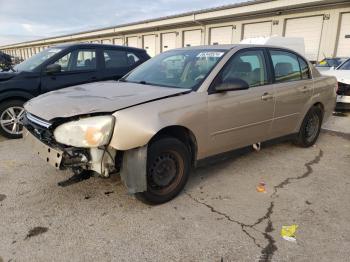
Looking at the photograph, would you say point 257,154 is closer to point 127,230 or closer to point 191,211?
point 191,211

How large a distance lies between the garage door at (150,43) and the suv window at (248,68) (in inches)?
974

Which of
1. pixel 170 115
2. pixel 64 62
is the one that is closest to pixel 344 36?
pixel 64 62

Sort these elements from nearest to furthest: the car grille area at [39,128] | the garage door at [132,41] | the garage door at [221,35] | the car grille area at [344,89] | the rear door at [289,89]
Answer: the car grille area at [39,128] → the rear door at [289,89] → the car grille area at [344,89] → the garage door at [221,35] → the garage door at [132,41]

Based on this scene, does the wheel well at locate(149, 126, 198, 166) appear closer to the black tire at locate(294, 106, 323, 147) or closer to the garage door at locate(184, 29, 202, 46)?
the black tire at locate(294, 106, 323, 147)

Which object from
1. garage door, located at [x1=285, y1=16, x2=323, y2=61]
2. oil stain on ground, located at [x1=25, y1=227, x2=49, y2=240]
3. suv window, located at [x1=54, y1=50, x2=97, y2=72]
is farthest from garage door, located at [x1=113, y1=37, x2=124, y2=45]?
oil stain on ground, located at [x1=25, y1=227, x2=49, y2=240]

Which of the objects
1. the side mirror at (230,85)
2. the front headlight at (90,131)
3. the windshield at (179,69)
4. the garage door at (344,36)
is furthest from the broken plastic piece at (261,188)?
the garage door at (344,36)

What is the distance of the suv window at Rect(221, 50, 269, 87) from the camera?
374 cm

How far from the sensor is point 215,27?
72.5 ft

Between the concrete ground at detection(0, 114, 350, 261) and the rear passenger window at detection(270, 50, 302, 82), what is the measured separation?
132cm

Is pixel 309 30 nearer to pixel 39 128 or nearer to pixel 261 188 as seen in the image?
pixel 261 188

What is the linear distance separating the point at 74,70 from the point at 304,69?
14.1ft

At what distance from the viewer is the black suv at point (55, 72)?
5.51 metres

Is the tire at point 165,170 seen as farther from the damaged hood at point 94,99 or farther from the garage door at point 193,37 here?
the garage door at point 193,37

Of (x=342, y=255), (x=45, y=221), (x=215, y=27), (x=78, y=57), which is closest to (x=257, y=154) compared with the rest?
(x=342, y=255)
